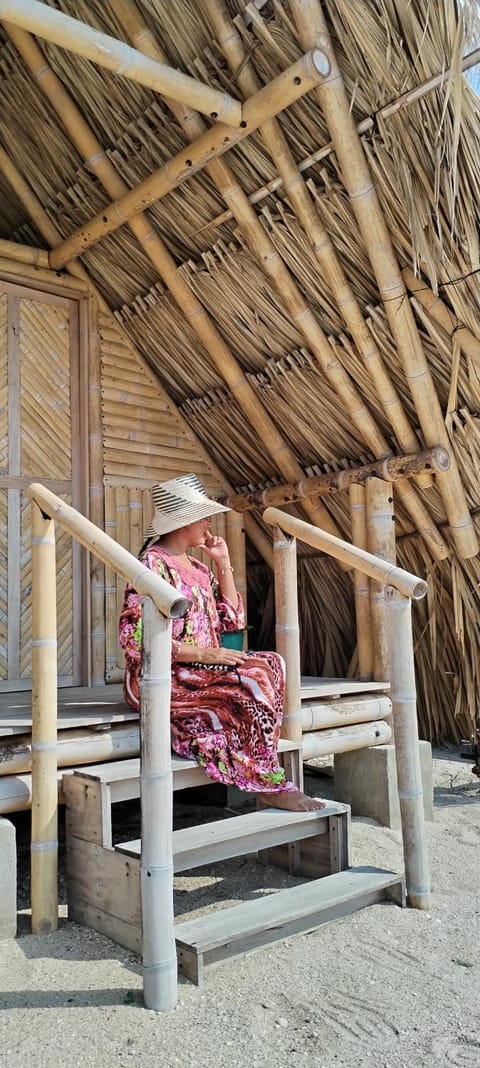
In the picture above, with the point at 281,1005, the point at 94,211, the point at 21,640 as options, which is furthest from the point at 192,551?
the point at 281,1005

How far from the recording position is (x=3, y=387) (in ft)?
15.6

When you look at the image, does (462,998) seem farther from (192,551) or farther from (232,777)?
(192,551)

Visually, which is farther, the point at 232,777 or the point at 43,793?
the point at 232,777

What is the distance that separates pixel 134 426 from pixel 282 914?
3.42 metres

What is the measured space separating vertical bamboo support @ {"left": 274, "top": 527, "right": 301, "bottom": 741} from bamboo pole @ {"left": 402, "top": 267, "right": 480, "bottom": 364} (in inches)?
54.6

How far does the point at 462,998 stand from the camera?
2.12 metres

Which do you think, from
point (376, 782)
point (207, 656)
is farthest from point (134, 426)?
point (207, 656)

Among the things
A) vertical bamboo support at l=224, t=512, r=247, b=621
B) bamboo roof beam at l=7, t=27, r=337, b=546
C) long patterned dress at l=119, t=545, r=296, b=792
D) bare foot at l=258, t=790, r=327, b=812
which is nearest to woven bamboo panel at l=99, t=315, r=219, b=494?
vertical bamboo support at l=224, t=512, r=247, b=621

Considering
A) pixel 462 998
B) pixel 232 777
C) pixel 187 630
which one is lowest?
pixel 462 998

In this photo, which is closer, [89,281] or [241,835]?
[241,835]

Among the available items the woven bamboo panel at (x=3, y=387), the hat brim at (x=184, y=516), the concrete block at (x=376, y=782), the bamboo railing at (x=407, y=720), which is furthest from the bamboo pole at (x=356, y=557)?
the woven bamboo panel at (x=3, y=387)

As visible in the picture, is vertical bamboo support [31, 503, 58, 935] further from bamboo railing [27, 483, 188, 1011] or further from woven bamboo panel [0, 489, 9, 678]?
woven bamboo panel [0, 489, 9, 678]

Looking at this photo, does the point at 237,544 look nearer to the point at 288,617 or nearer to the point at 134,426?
the point at 134,426

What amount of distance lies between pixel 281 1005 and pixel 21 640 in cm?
292
